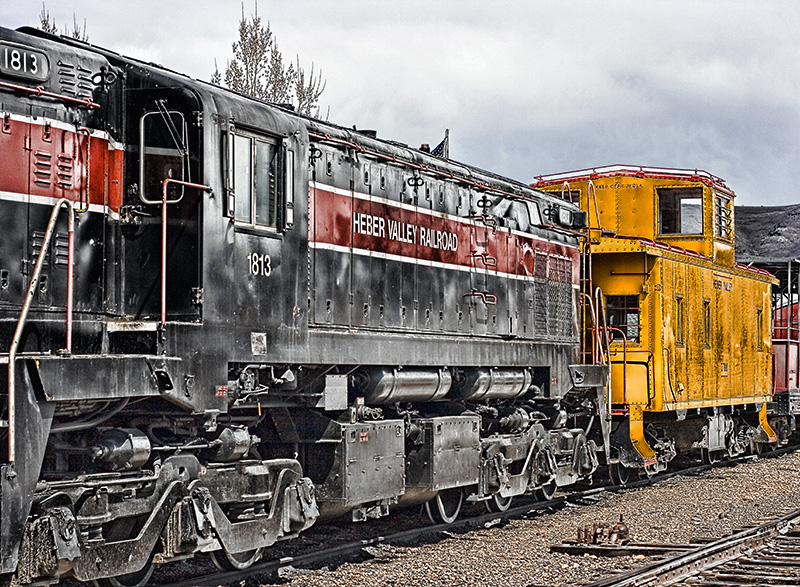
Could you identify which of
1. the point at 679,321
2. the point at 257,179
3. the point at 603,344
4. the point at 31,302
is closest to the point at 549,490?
the point at 603,344

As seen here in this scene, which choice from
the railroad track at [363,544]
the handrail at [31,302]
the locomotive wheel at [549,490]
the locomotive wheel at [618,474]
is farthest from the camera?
the locomotive wheel at [618,474]

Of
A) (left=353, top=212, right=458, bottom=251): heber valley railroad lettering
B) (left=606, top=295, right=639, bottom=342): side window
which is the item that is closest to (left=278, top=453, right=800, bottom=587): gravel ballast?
(left=606, top=295, right=639, bottom=342): side window

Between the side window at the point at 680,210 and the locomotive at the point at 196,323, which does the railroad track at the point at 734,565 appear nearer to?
the locomotive at the point at 196,323

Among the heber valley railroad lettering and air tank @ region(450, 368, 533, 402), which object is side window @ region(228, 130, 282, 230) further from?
air tank @ region(450, 368, 533, 402)

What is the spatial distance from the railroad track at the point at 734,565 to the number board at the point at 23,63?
18.4 ft

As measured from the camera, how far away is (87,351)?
7.66 metres

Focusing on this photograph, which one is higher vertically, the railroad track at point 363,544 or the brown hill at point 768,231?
the brown hill at point 768,231

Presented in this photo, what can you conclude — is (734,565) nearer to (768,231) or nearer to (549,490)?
(549,490)

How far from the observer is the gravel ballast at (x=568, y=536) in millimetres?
9367

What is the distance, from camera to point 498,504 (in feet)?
43.4

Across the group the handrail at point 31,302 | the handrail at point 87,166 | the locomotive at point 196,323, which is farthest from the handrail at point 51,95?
the handrail at point 31,302

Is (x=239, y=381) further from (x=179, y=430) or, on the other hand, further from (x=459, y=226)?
(x=459, y=226)

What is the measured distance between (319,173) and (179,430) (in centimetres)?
284

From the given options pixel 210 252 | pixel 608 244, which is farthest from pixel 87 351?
pixel 608 244
